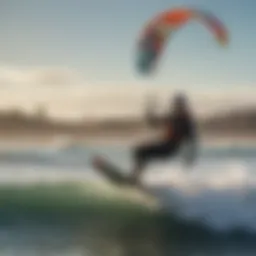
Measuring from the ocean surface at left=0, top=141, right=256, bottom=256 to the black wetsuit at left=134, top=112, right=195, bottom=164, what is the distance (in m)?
0.02

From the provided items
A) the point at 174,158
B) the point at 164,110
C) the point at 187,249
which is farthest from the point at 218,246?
the point at 164,110

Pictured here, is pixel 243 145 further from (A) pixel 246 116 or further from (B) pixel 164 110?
(B) pixel 164 110

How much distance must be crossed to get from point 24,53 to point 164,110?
A: 337 mm

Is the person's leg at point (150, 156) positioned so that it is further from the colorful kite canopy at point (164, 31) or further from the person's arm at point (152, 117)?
the colorful kite canopy at point (164, 31)

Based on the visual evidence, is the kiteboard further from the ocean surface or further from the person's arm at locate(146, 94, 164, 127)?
the person's arm at locate(146, 94, 164, 127)

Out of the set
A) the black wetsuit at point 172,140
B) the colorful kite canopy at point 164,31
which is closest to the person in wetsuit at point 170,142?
the black wetsuit at point 172,140

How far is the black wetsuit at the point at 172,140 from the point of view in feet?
4.25

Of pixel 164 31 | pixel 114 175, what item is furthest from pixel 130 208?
pixel 164 31

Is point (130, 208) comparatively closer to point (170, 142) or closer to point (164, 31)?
point (170, 142)

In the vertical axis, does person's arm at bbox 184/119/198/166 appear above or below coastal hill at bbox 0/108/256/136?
below

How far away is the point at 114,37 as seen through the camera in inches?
52.4

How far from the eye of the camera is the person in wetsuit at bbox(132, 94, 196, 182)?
1295 millimetres

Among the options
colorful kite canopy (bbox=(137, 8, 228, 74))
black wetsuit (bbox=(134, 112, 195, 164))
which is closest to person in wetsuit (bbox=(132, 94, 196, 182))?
black wetsuit (bbox=(134, 112, 195, 164))

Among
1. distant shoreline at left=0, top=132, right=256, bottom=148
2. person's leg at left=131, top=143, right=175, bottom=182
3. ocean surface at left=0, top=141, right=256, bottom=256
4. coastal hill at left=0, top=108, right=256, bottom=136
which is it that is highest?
coastal hill at left=0, top=108, right=256, bottom=136
